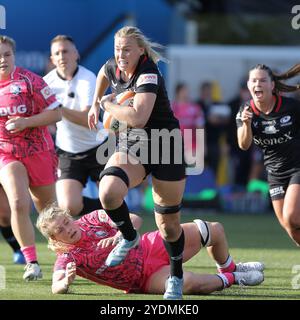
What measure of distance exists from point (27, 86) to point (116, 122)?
1.56m

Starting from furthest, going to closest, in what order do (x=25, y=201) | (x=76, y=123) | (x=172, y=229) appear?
(x=76, y=123)
(x=25, y=201)
(x=172, y=229)

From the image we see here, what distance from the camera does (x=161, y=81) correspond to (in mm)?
6660

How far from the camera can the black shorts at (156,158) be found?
21.5ft

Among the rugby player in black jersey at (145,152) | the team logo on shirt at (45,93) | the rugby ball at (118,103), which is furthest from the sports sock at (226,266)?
the team logo on shirt at (45,93)

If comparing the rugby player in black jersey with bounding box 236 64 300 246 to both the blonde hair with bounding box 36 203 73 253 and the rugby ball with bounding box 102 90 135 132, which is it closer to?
the rugby ball with bounding box 102 90 135 132

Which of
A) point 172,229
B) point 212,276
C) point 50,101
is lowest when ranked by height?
point 212,276

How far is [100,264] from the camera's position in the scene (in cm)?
671

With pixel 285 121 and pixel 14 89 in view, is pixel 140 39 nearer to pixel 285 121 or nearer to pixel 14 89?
pixel 14 89

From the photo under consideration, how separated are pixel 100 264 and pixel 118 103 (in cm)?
116

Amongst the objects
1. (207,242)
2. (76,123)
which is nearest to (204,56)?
(76,123)

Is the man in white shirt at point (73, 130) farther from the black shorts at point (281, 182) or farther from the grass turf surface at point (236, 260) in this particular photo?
the black shorts at point (281, 182)

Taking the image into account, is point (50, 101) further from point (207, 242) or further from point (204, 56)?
point (204, 56)

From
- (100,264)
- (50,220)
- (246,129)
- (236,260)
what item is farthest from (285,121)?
(50,220)

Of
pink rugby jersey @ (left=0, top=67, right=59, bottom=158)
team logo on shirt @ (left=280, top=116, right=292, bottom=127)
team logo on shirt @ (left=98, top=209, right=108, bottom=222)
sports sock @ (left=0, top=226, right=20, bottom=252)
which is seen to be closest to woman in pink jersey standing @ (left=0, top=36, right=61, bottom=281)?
pink rugby jersey @ (left=0, top=67, right=59, bottom=158)
